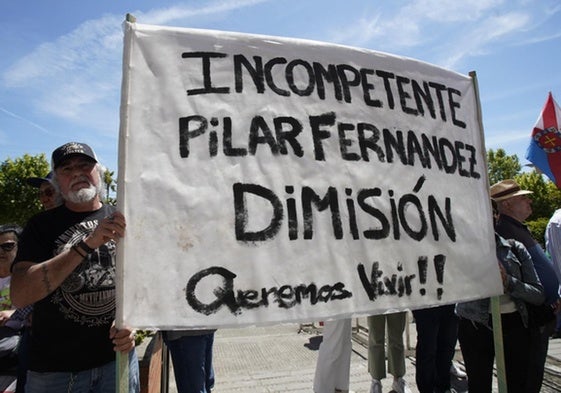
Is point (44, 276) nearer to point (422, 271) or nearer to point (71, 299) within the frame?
point (71, 299)

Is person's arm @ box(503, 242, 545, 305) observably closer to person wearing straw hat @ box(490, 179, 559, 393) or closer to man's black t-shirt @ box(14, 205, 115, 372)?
person wearing straw hat @ box(490, 179, 559, 393)

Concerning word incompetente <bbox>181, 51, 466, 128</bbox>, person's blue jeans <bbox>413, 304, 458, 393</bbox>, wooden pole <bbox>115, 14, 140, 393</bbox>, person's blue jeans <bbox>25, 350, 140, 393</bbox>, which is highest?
word incompetente <bbox>181, 51, 466, 128</bbox>

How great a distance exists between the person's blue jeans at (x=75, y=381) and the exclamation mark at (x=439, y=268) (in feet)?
5.28

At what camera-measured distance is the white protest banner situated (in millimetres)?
1668

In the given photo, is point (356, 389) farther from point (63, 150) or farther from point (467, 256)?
point (63, 150)

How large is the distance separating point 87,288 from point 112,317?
194mm

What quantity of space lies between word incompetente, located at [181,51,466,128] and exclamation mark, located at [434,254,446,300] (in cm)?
75

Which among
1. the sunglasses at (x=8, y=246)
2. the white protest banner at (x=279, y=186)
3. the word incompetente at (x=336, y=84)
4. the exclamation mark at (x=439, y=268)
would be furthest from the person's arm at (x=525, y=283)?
the sunglasses at (x=8, y=246)

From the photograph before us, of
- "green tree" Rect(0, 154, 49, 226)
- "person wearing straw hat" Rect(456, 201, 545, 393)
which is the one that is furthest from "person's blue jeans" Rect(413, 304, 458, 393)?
"green tree" Rect(0, 154, 49, 226)

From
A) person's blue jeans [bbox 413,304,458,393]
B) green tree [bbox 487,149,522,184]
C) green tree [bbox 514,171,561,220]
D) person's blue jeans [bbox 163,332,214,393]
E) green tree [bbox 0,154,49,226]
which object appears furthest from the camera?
green tree [bbox 487,149,522,184]

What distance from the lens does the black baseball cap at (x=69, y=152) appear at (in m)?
2.15

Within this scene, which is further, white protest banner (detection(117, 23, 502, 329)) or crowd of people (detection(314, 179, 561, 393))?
crowd of people (detection(314, 179, 561, 393))

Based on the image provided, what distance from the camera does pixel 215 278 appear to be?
5.57 ft

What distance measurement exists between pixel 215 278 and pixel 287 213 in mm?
406
